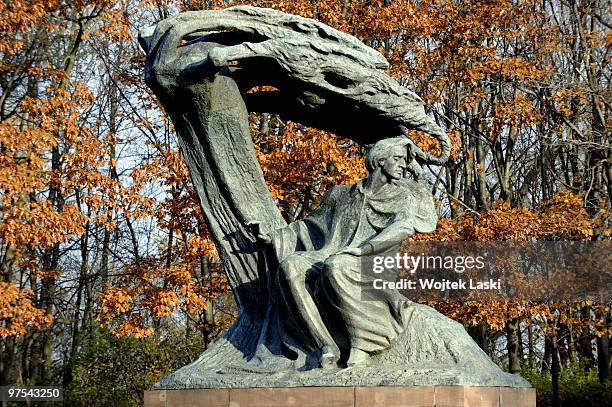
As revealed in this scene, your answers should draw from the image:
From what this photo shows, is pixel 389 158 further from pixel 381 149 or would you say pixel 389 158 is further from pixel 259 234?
pixel 259 234

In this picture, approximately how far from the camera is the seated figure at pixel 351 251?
6.18 meters

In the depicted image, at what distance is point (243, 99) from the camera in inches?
289

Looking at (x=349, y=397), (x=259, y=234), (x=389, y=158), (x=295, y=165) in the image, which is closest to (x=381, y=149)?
(x=389, y=158)

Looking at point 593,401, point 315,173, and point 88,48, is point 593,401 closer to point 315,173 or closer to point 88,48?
point 315,173

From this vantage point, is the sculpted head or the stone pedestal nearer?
the stone pedestal

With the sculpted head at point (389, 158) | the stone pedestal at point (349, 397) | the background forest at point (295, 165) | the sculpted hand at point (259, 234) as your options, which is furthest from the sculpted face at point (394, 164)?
Answer: the background forest at point (295, 165)

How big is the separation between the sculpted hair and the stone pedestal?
181cm

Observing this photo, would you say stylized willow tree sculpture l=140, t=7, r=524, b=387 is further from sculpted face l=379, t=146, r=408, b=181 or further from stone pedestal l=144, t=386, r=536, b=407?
stone pedestal l=144, t=386, r=536, b=407

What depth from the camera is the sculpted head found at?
6.77 metres

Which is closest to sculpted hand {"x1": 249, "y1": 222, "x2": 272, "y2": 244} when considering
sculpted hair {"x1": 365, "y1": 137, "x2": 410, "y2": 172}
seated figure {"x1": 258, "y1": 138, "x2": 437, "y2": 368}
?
seated figure {"x1": 258, "y1": 138, "x2": 437, "y2": 368}

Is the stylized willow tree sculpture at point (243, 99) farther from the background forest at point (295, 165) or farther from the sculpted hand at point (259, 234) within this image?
the background forest at point (295, 165)

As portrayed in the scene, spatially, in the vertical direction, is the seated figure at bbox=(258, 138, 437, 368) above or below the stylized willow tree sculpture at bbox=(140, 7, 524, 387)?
below

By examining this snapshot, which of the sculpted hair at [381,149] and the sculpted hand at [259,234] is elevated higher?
the sculpted hair at [381,149]

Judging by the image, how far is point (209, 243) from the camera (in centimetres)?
1334
